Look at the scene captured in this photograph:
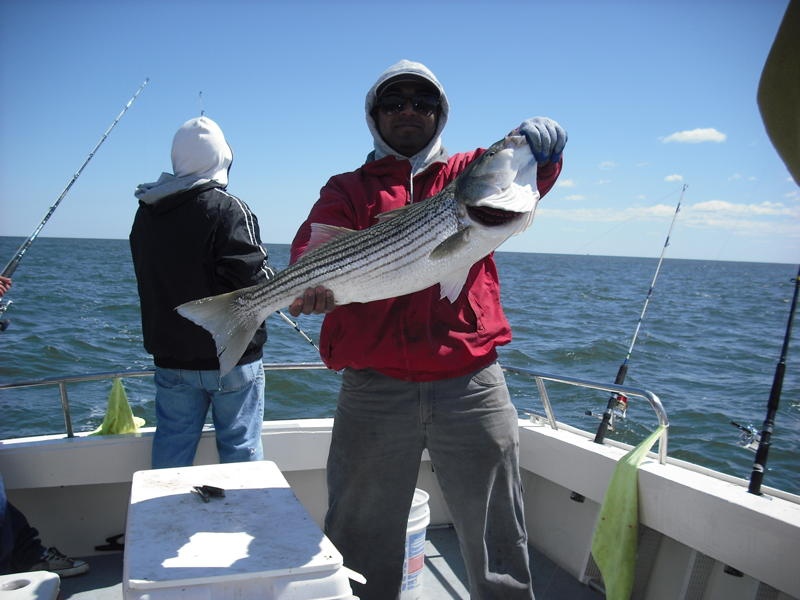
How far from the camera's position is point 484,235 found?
279 cm

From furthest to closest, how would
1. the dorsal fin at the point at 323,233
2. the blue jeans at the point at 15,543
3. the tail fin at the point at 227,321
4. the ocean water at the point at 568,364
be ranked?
the ocean water at the point at 568,364, the blue jeans at the point at 15,543, the tail fin at the point at 227,321, the dorsal fin at the point at 323,233

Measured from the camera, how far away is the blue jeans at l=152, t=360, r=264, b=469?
3938 mm

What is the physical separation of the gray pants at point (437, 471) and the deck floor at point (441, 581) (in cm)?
150

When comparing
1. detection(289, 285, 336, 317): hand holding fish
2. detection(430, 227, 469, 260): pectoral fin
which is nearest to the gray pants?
detection(289, 285, 336, 317): hand holding fish

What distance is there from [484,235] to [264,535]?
1.50 metres

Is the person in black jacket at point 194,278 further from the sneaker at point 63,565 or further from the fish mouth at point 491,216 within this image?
the fish mouth at point 491,216

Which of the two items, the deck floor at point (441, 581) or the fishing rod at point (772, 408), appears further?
the deck floor at point (441, 581)

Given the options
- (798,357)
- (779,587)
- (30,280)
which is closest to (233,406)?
(779,587)

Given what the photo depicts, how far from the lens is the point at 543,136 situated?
111 inches

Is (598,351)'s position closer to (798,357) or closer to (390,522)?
(798,357)

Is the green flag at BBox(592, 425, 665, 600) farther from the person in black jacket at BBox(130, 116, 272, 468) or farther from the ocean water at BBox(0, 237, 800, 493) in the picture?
the person in black jacket at BBox(130, 116, 272, 468)

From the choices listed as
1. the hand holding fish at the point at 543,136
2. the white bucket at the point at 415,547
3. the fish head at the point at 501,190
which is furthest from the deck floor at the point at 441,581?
the hand holding fish at the point at 543,136

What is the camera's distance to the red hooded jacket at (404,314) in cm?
290

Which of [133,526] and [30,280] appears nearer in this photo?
[133,526]
